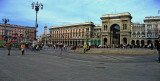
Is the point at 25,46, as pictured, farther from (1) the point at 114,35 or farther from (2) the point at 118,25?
(1) the point at 114,35

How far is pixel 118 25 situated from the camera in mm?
77188

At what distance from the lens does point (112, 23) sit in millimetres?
76375

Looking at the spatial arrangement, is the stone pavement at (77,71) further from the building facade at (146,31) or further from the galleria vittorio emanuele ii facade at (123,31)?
the building facade at (146,31)

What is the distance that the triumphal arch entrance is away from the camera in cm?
7294

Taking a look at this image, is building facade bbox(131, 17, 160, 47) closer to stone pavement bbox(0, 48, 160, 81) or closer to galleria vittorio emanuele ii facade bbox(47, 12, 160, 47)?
galleria vittorio emanuele ii facade bbox(47, 12, 160, 47)

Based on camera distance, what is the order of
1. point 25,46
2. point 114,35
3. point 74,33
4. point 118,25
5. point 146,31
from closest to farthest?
1. point 25,46
2. point 146,31
3. point 118,25
4. point 114,35
5. point 74,33

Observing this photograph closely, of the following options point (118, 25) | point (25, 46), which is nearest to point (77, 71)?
point (25, 46)

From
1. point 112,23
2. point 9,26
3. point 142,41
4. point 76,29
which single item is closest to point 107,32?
point 112,23

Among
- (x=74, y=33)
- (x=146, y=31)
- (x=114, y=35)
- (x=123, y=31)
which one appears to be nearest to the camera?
(x=123, y=31)

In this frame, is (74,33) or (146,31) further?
(74,33)

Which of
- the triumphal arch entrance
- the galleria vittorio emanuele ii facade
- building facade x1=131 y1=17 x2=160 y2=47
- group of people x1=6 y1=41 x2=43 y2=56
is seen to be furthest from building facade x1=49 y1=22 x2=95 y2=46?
group of people x1=6 y1=41 x2=43 y2=56

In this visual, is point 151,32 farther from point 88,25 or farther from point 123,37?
point 88,25

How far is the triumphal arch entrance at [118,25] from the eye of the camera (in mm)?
72938

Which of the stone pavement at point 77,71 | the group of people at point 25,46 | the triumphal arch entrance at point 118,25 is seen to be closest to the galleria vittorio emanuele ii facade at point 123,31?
the triumphal arch entrance at point 118,25
